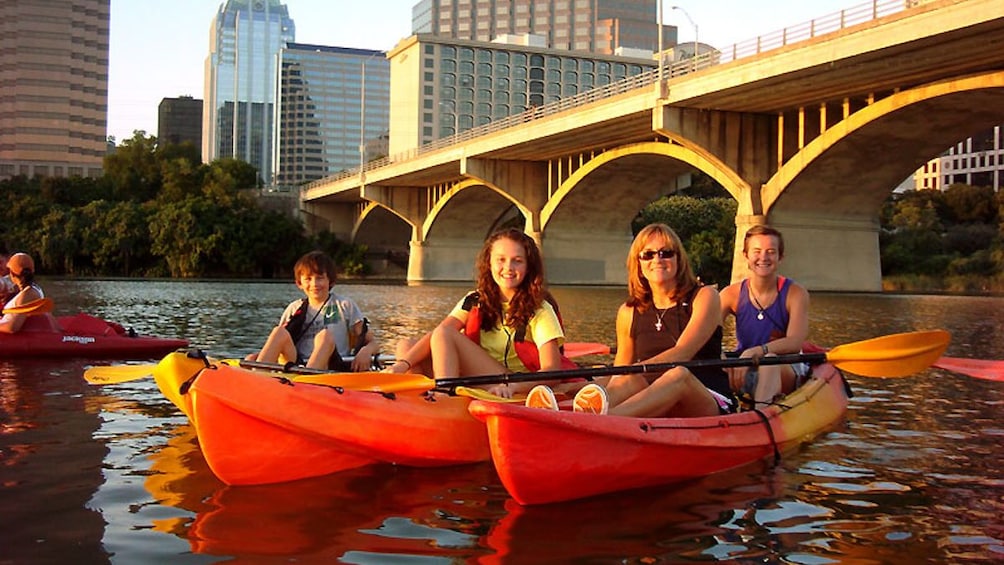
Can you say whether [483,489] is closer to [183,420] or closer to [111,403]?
[183,420]

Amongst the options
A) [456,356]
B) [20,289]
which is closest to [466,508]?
[456,356]

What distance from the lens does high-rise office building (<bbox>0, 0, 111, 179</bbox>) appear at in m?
103

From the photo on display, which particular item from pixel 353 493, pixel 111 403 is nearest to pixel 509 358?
pixel 353 493

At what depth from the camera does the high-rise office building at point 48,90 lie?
338ft

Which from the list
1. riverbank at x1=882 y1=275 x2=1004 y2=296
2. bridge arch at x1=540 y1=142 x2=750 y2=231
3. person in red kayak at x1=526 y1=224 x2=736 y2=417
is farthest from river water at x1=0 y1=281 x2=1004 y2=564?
riverbank at x1=882 y1=275 x2=1004 y2=296

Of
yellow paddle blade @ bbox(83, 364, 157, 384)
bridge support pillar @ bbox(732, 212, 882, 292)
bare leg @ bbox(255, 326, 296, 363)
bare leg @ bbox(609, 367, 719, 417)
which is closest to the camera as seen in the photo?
bare leg @ bbox(609, 367, 719, 417)

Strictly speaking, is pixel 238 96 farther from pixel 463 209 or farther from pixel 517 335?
pixel 517 335

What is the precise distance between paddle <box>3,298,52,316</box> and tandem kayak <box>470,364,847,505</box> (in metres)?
8.31

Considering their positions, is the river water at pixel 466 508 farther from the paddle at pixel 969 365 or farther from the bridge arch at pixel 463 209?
the bridge arch at pixel 463 209

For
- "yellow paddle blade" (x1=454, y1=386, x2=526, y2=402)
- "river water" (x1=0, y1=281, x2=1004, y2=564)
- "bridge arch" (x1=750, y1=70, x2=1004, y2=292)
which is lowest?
"river water" (x1=0, y1=281, x2=1004, y2=564)

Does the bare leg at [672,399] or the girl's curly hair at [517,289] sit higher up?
the girl's curly hair at [517,289]

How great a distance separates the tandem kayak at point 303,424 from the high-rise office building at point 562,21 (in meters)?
143

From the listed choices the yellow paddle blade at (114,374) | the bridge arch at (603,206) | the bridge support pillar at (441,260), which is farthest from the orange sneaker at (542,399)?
the bridge support pillar at (441,260)

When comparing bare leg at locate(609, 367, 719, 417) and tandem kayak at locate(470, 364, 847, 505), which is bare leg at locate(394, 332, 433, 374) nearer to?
bare leg at locate(609, 367, 719, 417)
